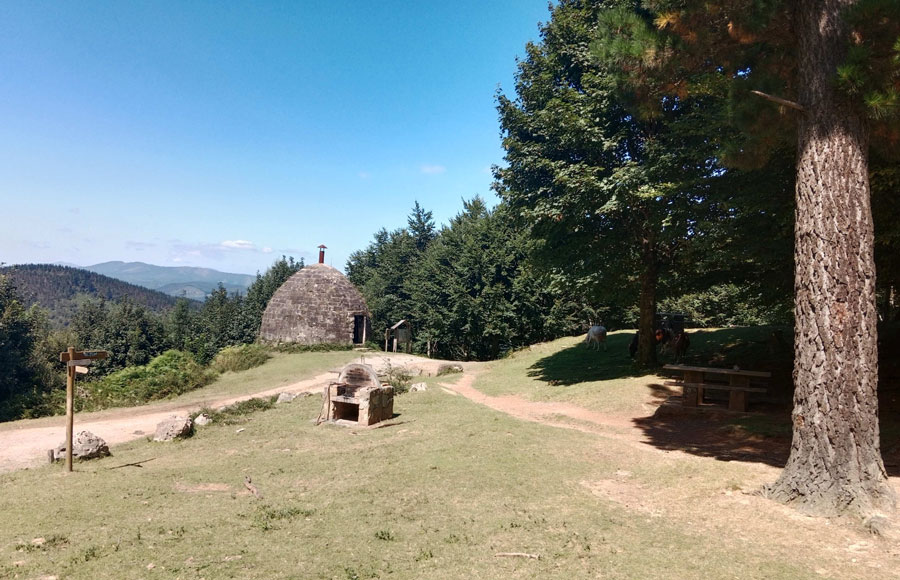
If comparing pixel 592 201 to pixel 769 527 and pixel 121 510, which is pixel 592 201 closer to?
pixel 769 527

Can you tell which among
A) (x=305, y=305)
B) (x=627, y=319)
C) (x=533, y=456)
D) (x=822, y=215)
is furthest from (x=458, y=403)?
(x=627, y=319)

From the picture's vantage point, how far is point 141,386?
20641 mm

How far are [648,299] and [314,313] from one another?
2106cm

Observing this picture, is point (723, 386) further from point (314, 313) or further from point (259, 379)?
point (314, 313)

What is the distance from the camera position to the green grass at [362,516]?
469cm

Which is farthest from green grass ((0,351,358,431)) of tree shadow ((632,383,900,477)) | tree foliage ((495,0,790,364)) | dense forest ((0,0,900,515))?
tree shadow ((632,383,900,477))

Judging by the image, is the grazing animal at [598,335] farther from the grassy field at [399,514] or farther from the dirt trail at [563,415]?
the grassy field at [399,514]

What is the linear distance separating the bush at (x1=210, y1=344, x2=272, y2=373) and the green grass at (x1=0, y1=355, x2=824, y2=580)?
16.1 metres

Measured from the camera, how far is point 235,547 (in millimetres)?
5191

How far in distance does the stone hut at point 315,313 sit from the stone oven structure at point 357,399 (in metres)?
18.7

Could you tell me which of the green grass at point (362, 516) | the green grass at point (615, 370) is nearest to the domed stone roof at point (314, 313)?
the green grass at point (615, 370)

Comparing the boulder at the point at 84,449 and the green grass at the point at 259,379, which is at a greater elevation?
the boulder at the point at 84,449

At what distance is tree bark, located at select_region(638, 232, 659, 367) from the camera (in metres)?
16.8

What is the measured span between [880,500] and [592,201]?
11196 mm
